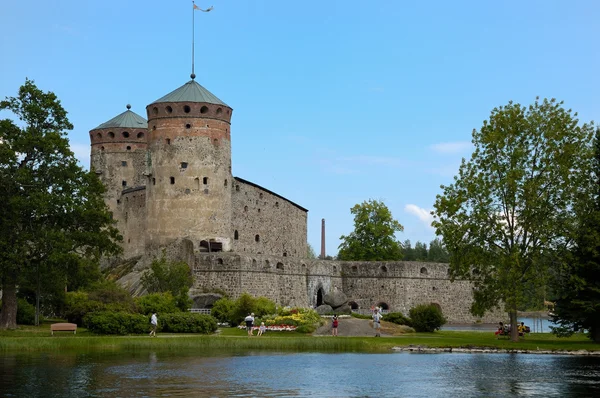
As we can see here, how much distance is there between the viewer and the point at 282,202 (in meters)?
73.5

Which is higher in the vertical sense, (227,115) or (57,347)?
(227,115)

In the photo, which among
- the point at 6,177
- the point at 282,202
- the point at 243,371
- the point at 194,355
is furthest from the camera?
the point at 282,202

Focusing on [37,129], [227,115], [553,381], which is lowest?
[553,381]

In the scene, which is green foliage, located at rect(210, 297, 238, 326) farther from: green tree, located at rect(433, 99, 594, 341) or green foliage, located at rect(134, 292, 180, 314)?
green tree, located at rect(433, 99, 594, 341)

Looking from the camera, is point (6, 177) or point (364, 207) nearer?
point (6, 177)

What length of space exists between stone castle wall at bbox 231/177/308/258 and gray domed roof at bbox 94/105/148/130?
1286 centimetres

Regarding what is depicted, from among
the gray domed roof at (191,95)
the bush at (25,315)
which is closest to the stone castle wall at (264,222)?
the gray domed roof at (191,95)

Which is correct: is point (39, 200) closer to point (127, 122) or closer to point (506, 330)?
point (506, 330)

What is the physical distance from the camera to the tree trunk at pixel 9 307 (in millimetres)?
39156

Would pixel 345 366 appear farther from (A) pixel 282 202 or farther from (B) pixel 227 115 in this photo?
(A) pixel 282 202

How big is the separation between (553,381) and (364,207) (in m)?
56.9

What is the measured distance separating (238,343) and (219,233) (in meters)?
26.6

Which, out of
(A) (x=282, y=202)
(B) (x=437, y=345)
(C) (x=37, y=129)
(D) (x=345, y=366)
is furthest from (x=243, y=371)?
(A) (x=282, y=202)

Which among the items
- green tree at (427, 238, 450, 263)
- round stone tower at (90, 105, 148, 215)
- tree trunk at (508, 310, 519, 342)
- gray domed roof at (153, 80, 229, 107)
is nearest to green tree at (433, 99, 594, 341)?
tree trunk at (508, 310, 519, 342)
